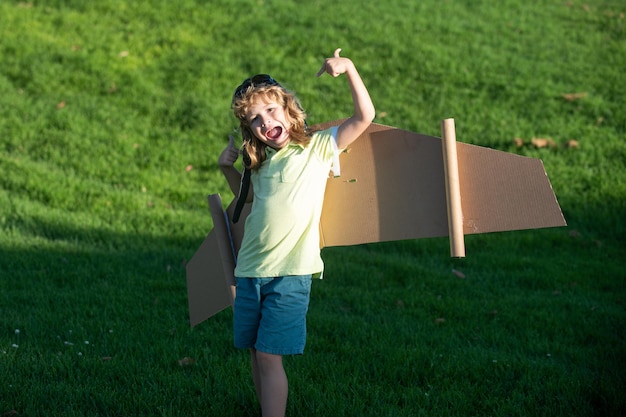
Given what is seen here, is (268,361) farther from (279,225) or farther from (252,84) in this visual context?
(252,84)

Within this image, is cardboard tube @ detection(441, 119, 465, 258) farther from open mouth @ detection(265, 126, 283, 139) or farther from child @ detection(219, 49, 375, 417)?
open mouth @ detection(265, 126, 283, 139)

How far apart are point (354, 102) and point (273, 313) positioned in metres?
0.91

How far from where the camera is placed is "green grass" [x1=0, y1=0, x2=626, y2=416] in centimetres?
420

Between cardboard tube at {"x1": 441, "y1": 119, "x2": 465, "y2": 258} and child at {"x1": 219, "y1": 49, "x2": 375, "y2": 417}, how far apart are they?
322 mm

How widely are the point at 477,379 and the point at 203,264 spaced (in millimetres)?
1584

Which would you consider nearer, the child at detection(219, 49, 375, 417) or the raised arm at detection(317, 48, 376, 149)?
the raised arm at detection(317, 48, 376, 149)

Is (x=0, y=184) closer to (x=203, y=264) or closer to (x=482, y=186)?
(x=203, y=264)

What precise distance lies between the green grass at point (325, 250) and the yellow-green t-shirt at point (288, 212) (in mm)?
920

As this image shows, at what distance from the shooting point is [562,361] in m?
4.65

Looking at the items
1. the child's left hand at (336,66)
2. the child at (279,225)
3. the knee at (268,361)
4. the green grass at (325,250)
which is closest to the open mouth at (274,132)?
the child at (279,225)

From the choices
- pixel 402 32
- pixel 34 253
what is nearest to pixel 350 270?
pixel 34 253

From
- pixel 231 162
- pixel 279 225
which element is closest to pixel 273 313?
pixel 279 225

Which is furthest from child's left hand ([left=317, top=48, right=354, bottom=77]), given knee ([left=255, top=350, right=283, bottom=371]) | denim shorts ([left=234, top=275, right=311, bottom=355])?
knee ([left=255, top=350, right=283, bottom=371])

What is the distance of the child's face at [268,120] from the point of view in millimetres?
3330
